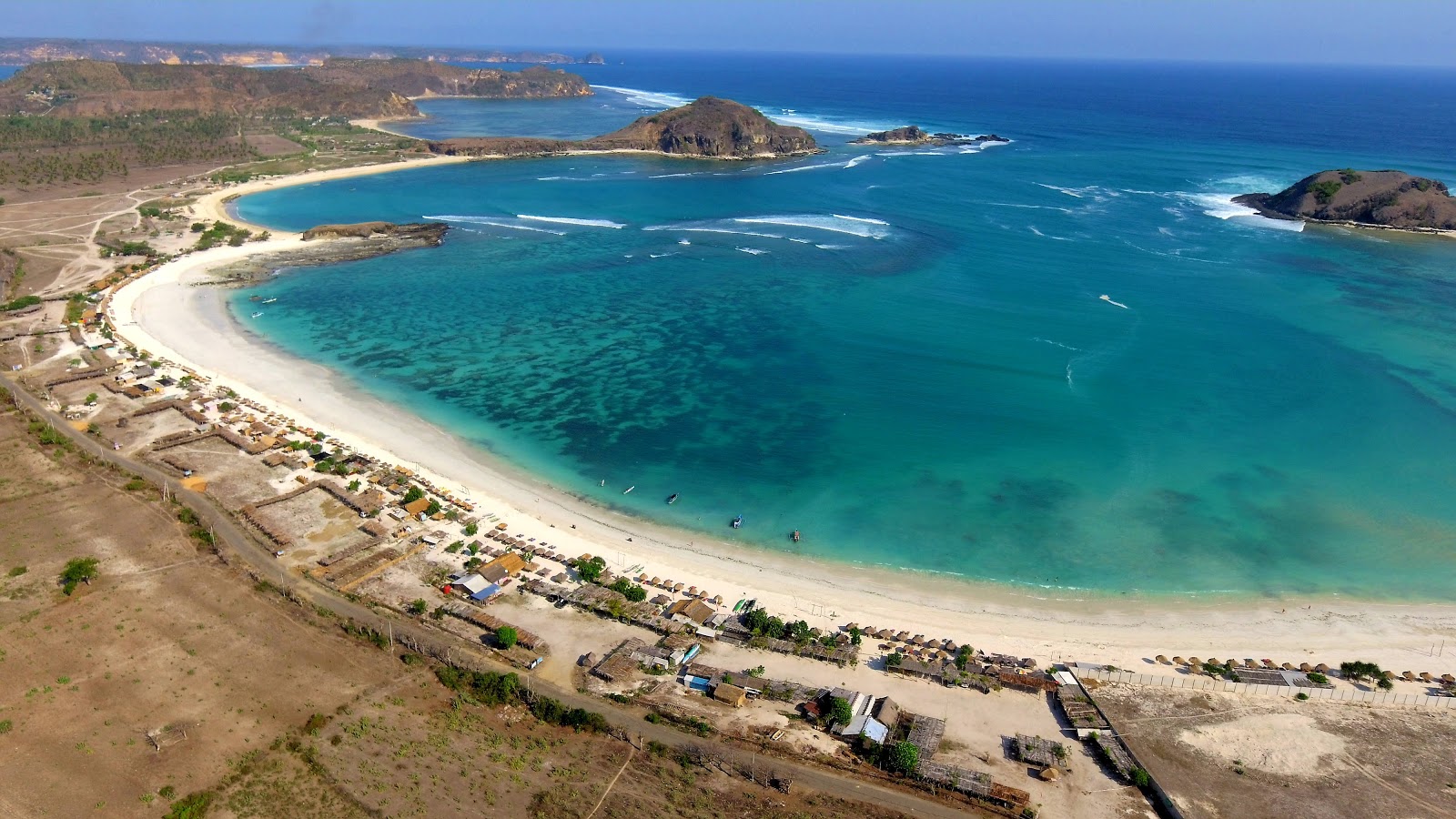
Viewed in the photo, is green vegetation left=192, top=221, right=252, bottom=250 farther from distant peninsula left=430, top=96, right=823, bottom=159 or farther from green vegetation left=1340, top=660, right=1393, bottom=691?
green vegetation left=1340, top=660, right=1393, bottom=691

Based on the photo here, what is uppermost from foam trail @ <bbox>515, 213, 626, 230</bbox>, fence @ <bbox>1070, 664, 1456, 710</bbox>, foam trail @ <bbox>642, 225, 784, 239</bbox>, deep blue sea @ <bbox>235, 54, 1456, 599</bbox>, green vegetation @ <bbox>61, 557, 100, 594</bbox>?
foam trail @ <bbox>642, 225, 784, 239</bbox>

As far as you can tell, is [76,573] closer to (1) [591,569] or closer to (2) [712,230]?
(1) [591,569]

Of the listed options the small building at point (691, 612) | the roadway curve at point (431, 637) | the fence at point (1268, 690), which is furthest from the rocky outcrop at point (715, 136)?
the fence at point (1268, 690)

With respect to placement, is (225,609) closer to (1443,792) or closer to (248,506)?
(248,506)

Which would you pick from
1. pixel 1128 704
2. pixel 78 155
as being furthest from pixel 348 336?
pixel 78 155

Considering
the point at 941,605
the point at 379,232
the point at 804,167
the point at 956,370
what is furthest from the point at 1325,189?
the point at 379,232

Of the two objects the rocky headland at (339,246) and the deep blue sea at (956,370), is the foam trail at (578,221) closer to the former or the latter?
the deep blue sea at (956,370)

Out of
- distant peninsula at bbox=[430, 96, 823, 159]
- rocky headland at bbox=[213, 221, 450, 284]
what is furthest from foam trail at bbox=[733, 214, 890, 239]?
distant peninsula at bbox=[430, 96, 823, 159]
